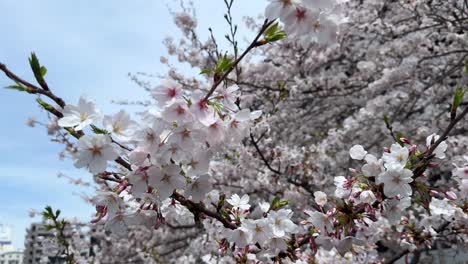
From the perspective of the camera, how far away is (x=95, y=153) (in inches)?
57.7

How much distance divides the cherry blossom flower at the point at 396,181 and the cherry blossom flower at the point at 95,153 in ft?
3.56

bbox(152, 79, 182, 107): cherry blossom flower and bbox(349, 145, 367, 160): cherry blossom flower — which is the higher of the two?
bbox(152, 79, 182, 107): cherry blossom flower

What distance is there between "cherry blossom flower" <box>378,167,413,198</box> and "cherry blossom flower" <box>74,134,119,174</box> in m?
1.08

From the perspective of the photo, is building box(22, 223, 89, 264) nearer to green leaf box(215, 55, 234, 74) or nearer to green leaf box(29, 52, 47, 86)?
green leaf box(29, 52, 47, 86)

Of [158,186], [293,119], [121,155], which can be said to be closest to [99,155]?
[121,155]

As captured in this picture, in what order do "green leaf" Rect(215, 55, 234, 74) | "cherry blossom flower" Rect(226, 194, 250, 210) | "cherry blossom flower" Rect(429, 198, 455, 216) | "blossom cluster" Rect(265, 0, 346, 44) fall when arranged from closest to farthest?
1. "blossom cluster" Rect(265, 0, 346, 44)
2. "green leaf" Rect(215, 55, 234, 74)
3. "cherry blossom flower" Rect(226, 194, 250, 210)
4. "cherry blossom flower" Rect(429, 198, 455, 216)

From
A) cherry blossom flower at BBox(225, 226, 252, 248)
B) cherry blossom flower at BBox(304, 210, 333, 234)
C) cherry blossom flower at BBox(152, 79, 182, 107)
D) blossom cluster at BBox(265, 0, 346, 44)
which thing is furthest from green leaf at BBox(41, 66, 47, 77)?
cherry blossom flower at BBox(304, 210, 333, 234)

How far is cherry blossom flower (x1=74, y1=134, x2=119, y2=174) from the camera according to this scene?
4.64 feet

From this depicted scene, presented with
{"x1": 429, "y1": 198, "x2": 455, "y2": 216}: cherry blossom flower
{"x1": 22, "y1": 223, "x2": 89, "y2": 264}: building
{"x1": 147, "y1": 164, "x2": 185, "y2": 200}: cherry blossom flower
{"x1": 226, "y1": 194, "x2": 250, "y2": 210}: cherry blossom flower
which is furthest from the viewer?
{"x1": 22, "y1": 223, "x2": 89, "y2": 264}: building

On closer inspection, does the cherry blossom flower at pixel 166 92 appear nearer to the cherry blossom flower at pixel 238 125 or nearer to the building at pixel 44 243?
the cherry blossom flower at pixel 238 125

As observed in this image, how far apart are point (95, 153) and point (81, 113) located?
0.50 feet

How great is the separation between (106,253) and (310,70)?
6.38 m

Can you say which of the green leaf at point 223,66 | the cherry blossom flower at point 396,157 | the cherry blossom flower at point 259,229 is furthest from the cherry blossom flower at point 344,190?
the green leaf at point 223,66

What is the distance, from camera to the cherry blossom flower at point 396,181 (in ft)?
5.42
